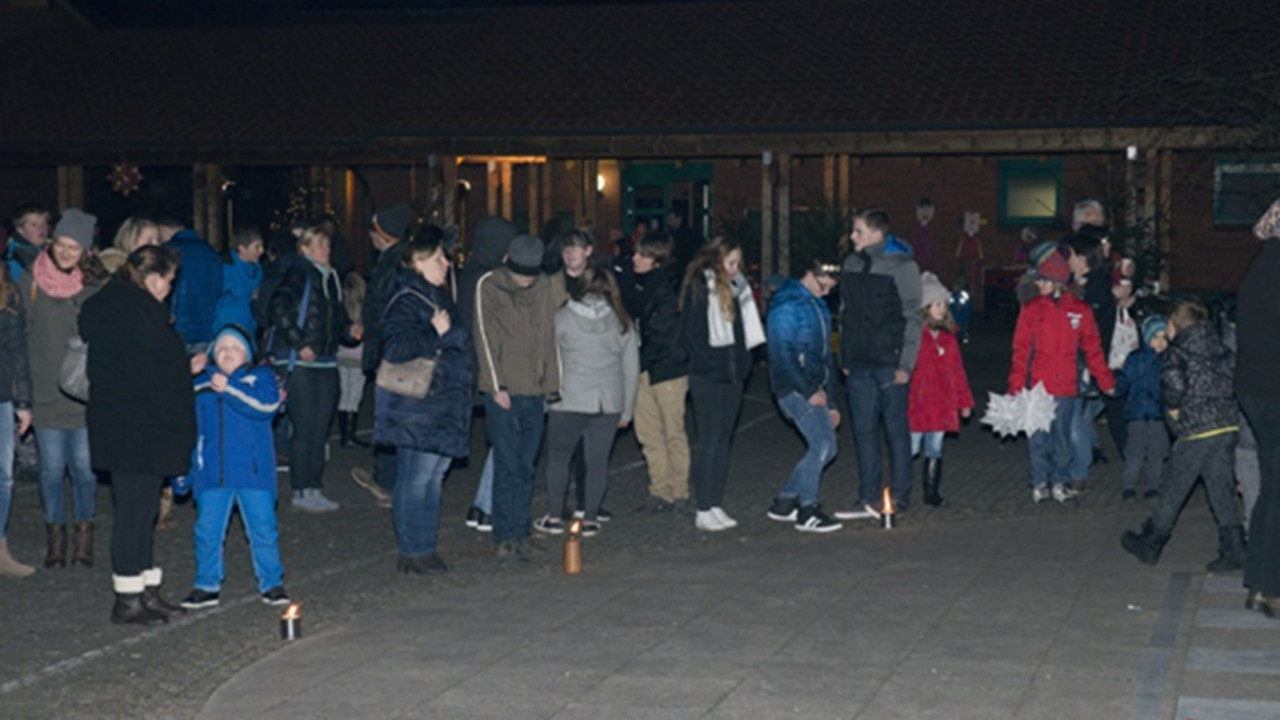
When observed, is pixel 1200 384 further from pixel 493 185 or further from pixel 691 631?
pixel 493 185

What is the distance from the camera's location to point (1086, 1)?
104ft

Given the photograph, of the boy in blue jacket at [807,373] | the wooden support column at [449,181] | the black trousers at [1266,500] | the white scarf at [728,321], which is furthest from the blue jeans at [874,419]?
the wooden support column at [449,181]

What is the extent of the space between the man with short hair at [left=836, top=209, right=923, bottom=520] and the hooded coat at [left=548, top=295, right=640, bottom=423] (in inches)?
65.3

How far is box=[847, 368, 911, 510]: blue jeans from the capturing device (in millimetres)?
12180

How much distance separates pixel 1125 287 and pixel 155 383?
7557 mm

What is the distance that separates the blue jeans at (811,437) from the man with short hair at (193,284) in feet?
13.0

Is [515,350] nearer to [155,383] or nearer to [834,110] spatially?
[155,383]

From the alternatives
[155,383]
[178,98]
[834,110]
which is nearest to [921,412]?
[155,383]

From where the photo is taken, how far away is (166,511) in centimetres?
1207

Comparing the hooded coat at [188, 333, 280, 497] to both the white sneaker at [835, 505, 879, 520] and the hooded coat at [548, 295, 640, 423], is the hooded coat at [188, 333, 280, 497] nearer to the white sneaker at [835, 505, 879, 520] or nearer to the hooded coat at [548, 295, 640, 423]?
the hooded coat at [548, 295, 640, 423]

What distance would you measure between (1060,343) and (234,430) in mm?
5954

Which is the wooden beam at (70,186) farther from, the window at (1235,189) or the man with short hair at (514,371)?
the man with short hair at (514,371)

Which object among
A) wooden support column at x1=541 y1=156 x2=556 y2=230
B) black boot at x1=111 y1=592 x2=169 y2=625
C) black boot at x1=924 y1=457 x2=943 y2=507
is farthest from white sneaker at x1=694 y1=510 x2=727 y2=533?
wooden support column at x1=541 y1=156 x2=556 y2=230

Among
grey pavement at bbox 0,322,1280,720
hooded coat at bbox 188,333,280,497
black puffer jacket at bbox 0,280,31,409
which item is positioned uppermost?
black puffer jacket at bbox 0,280,31,409
